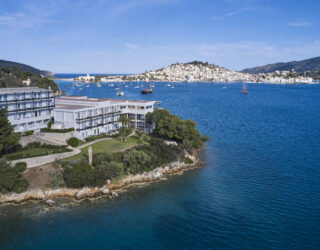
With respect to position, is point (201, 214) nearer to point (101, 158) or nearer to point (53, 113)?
point (101, 158)

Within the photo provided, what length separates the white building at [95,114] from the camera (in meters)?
56.3

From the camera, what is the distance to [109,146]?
53.3 m

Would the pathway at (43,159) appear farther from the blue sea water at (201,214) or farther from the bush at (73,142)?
the blue sea water at (201,214)

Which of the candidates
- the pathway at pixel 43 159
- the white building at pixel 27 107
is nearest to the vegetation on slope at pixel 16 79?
the white building at pixel 27 107

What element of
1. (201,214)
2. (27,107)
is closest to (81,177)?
(201,214)

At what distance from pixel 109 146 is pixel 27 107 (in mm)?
20734

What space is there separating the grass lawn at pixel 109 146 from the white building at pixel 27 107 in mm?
15938

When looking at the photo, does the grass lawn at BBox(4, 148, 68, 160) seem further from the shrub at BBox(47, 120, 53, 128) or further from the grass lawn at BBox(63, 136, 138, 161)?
the shrub at BBox(47, 120, 53, 128)

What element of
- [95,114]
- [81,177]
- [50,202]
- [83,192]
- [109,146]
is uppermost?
[95,114]

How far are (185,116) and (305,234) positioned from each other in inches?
3086

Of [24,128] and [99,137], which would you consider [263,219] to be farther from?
[24,128]

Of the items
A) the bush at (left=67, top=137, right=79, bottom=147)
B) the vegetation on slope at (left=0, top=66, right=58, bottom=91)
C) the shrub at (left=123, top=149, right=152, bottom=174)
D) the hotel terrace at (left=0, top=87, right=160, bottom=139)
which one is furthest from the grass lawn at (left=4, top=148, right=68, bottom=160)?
the vegetation on slope at (left=0, top=66, right=58, bottom=91)

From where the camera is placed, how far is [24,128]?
2254 inches

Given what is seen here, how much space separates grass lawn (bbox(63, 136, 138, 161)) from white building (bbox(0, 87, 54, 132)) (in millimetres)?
15938
